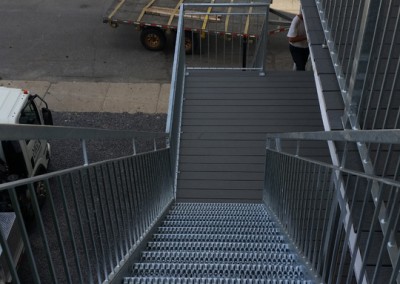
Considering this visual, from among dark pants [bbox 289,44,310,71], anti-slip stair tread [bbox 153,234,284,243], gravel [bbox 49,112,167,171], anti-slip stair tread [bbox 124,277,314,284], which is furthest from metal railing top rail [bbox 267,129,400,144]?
gravel [bbox 49,112,167,171]

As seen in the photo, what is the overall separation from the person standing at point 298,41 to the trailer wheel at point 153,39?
4355mm

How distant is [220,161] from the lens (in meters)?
6.43

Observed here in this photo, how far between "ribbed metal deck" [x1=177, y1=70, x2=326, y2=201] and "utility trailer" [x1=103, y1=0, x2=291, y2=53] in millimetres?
2987

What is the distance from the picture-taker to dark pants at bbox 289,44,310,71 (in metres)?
7.70

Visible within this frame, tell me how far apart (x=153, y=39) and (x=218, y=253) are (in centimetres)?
880

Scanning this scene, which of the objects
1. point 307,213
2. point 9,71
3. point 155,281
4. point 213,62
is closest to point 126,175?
point 155,281

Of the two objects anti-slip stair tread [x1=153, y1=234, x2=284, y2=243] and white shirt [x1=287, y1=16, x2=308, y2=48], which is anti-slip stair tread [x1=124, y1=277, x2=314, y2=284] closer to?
anti-slip stair tread [x1=153, y1=234, x2=284, y2=243]

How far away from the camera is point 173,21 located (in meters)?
10.7

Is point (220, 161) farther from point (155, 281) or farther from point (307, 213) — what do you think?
point (155, 281)

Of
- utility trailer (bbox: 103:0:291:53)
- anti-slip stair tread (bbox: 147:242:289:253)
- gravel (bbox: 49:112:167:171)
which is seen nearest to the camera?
anti-slip stair tread (bbox: 147:242:289:253)

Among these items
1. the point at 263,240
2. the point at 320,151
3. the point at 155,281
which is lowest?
the point at 320,151

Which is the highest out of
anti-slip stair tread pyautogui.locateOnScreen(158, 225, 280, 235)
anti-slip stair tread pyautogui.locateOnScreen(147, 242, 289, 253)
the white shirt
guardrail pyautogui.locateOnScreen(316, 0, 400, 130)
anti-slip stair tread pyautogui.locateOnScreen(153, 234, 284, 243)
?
guardrail pyautogui.locateOnScreen(316, 0, 400, 130)

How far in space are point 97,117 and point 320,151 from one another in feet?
16.4

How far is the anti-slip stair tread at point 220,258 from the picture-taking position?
3166 millimetres
